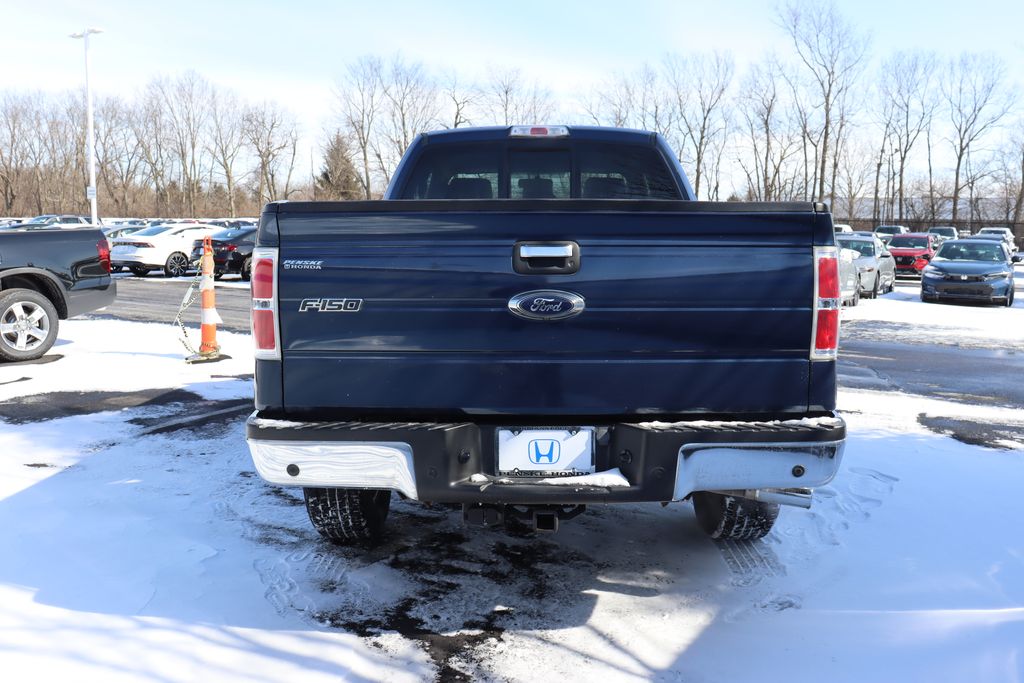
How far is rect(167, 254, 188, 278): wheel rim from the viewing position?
81.5 feet

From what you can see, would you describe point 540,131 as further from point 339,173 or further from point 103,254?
point 339,173

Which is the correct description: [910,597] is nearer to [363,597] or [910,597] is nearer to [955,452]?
[363,597]

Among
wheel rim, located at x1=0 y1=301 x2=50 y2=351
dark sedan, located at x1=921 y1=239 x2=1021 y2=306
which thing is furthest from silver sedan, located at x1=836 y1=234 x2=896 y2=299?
wheel rim, located at x1=0 y1=301 x2=50 y2=351

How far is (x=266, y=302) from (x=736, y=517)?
93.2 inches

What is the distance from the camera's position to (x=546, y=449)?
318 cm

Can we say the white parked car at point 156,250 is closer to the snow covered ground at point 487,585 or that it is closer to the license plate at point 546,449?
the snow covered ground at point 487,585

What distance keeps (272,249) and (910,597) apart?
2.93 metres

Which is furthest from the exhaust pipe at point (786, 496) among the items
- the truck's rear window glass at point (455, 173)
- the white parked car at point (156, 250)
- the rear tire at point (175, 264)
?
the rear tire at point (175, 264)

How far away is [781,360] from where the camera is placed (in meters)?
3.19

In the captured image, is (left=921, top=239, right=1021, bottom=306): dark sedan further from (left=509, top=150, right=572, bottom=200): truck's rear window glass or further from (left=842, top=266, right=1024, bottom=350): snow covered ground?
(left=509, top=150, right=572, bottom=200): truck's rear window glass

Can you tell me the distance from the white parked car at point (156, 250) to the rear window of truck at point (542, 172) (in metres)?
21.3

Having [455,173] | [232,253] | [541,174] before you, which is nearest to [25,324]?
[455,173]

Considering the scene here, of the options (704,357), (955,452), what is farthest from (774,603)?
(955,452)

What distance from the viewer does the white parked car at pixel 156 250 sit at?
24.4 meters
